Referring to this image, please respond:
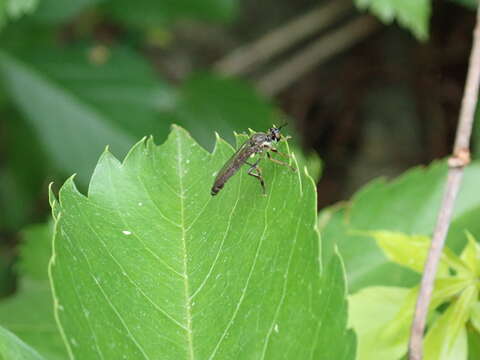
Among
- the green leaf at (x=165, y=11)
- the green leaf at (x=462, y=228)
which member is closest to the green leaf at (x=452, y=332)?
the green leaf at (x=462, y=228)

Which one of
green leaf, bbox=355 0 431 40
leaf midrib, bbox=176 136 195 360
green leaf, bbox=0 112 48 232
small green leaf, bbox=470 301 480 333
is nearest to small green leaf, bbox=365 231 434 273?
small green leaf, bbox=470 301 480 333

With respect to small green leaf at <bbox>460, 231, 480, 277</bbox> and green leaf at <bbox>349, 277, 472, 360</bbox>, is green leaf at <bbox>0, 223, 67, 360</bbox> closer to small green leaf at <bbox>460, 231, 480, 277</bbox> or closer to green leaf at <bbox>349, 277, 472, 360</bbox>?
green leaf at <bbox>349, 277, 472, 360</bbox>

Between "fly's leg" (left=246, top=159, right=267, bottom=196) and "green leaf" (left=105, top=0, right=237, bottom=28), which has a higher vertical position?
"green leaf" (left=105, top=0, right=237, bottom=28)

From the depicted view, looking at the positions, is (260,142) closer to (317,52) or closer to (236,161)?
(236,161)

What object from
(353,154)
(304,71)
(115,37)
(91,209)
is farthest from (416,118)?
(91,209)

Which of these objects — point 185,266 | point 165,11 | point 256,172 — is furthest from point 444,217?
point 165,11
